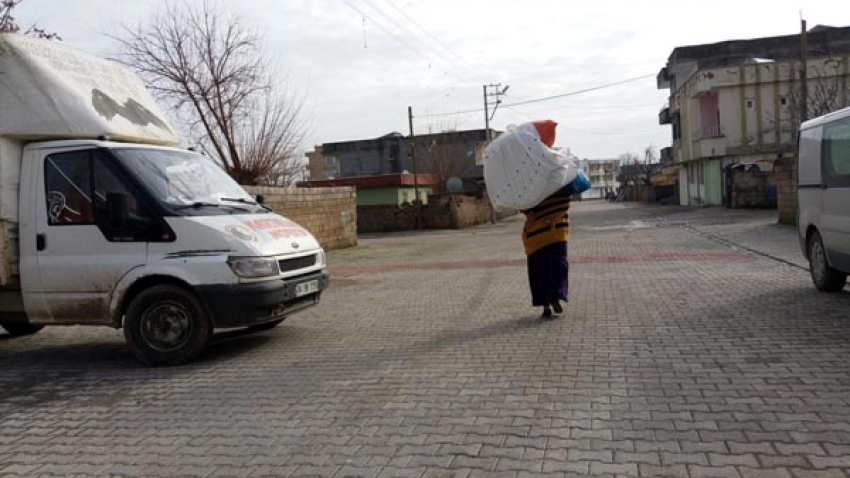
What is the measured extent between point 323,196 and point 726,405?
64.9 feet

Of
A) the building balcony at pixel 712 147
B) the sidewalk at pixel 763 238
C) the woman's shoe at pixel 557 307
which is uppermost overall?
the building balcony at pixel 712 147

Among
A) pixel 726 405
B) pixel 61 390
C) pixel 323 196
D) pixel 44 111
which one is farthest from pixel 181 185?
pixel 323 196

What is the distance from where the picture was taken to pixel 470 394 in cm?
496

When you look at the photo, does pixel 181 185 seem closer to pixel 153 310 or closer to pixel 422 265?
pixel 153 310

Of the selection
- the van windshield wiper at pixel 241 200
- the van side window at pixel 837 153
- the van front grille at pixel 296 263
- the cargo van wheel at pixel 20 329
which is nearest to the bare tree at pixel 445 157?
the cargo van wheel at pixel 20 329

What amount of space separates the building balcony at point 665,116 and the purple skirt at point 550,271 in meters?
51.9

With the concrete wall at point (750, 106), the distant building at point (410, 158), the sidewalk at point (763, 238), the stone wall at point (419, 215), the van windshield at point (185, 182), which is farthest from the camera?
the distant building at point (410, 158)

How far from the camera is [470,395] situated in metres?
4.94

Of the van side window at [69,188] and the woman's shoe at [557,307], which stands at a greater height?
the van side window at [69,188]

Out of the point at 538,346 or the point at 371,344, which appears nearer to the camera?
the point at 538,346

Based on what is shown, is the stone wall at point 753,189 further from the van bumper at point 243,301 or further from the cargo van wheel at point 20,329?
the cargo van wheel at point 20,329

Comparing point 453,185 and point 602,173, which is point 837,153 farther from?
point 602,173

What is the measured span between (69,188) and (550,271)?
4894mm

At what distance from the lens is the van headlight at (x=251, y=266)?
6.23 metres
